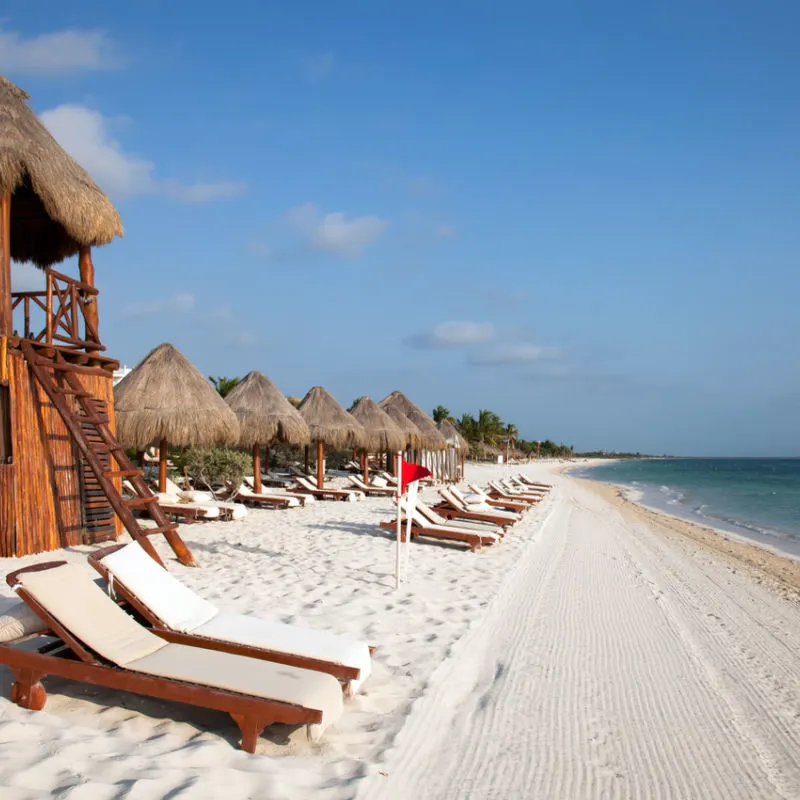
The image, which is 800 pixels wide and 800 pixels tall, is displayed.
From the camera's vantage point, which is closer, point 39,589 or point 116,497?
point 39,589

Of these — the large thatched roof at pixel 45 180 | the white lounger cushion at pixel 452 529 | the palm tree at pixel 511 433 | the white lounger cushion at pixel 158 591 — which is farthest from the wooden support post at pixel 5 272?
the palm tree at pixel 511 433

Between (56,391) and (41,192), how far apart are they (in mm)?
2222

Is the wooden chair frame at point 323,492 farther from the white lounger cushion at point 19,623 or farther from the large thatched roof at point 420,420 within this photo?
the white lounger cushion at point 19,623

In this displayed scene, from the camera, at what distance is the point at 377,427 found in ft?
66.7

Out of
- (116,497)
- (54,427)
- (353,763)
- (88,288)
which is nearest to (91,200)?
(88,288)

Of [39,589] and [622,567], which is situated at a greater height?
[39,589]

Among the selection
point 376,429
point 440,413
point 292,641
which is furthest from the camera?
point 440,413

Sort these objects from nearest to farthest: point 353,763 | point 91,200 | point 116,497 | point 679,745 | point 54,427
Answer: point 353,763 < point 679,745 < point 116,497 < point 54,427 < point 91,200

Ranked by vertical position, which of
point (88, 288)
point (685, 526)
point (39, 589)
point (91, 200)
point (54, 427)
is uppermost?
point (91, 200)

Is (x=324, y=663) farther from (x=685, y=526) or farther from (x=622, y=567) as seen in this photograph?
(x=685, y=526)

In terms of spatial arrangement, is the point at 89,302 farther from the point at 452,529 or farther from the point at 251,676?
the point at 251,676

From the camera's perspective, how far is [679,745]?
3.32m

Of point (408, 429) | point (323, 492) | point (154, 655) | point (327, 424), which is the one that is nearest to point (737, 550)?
point (323, 492)

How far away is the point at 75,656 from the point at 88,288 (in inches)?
246
